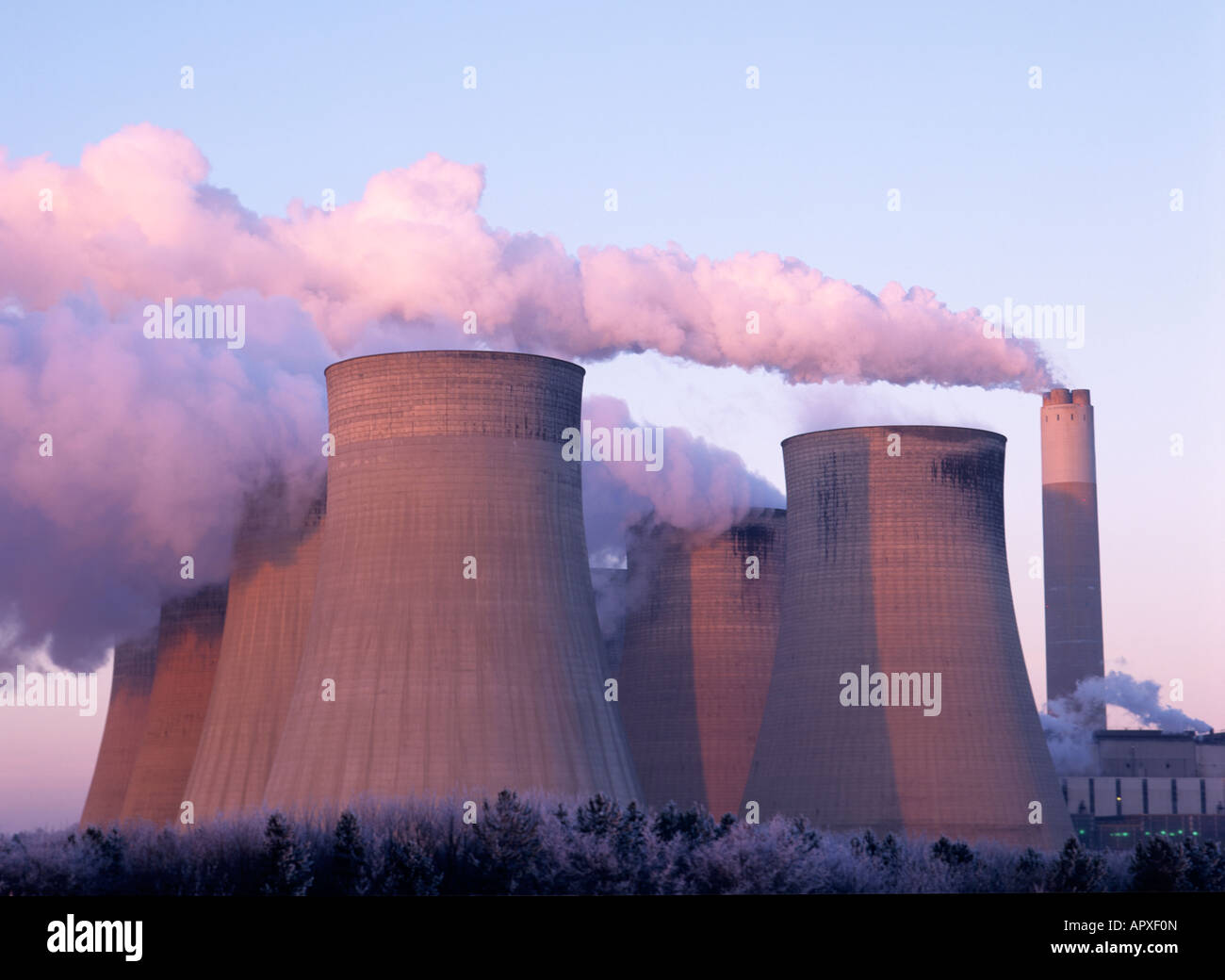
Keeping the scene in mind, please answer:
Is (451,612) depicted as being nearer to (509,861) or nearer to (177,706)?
(509,861)

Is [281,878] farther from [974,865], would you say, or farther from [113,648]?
[113,648]

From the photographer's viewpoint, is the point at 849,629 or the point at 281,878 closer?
the point at 281,878

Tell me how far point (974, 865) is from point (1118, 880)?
1988 millimetres

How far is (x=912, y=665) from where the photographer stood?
100 ft

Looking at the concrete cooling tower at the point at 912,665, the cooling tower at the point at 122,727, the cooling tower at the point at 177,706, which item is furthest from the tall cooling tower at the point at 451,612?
the cooling tower at the point at 122,727

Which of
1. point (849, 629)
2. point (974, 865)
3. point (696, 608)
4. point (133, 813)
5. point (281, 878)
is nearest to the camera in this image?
point (281, 878)

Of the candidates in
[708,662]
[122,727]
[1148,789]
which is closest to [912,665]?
[708,662]

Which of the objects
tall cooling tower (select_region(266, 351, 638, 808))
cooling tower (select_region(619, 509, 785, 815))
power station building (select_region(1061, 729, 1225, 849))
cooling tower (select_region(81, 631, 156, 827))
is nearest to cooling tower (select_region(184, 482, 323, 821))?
tall cooling tower (select_region(266, 351, 638, 808))

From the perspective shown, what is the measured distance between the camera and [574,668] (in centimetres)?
2664

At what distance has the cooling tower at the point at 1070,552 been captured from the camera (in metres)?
61.3

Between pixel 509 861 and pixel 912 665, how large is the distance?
9.92 meters

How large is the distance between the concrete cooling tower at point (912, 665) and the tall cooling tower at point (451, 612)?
502cm

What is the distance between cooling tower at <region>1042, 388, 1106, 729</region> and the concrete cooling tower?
99.9ft
